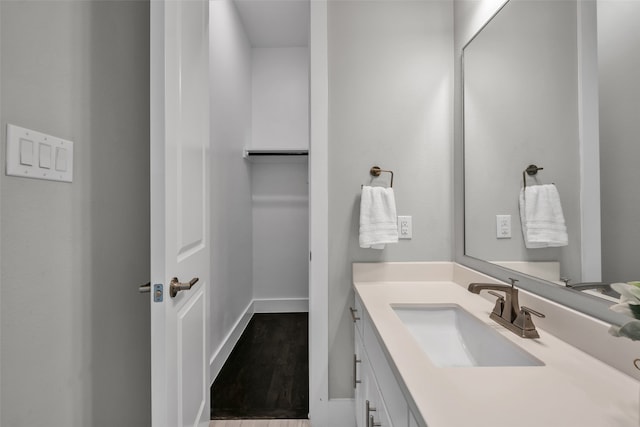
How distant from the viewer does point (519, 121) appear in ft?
3.66

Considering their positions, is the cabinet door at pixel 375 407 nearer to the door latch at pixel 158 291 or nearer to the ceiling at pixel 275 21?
the door latch at pixel 158 291

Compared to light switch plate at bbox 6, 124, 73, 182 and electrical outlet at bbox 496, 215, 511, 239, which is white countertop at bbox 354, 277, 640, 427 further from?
light switch plate at bbox 6, 124, 73, 182

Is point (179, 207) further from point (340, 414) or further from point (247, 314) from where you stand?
point (247, 314)

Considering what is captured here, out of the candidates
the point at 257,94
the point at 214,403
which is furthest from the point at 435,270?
the point at 257,94

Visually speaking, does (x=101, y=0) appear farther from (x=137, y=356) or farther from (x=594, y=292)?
(x=594, y=292)

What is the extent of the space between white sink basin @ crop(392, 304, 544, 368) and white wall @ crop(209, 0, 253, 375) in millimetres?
1363

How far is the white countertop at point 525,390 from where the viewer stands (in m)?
0.53

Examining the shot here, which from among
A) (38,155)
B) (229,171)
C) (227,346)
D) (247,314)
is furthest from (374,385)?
(247,314)

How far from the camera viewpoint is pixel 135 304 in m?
1.04

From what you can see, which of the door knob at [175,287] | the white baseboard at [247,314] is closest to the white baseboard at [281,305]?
the white baseboard at [247,314]

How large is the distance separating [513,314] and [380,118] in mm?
1099

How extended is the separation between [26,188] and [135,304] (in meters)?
0.56

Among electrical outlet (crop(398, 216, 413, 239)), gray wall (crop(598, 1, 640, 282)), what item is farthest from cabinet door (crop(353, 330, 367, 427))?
gray wall (crop(598, 1, 640, 282))

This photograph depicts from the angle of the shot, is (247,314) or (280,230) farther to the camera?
(280,230)
